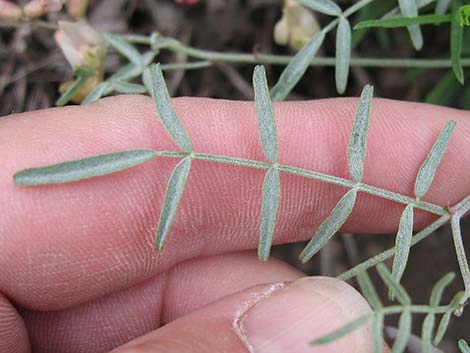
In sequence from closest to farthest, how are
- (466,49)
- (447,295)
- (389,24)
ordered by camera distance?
(389,24) < (466,49) < (447,295)

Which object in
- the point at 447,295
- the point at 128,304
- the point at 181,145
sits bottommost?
the point at 447,295

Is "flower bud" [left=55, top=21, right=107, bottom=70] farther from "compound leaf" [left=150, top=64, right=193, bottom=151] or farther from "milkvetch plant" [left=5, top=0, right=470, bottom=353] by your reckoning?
"compound leaf" [left=150, top=64, right=193, bottom=151]

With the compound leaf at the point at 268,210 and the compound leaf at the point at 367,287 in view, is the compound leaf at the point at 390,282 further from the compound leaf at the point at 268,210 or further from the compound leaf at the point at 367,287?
the compound leaf at the point at 268,210

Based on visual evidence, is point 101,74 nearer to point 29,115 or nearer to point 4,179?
point 29,115

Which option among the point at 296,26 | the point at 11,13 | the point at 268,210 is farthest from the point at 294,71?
the point at 11,13

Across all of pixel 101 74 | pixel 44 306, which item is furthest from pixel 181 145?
pixel 101 74

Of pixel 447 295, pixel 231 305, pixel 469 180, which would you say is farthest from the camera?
pixel 447 295

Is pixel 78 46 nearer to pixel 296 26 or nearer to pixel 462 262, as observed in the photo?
pixel 296 26

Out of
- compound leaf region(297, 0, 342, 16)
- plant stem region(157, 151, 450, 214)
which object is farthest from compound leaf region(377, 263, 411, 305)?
compound leaf region(297, 0, 342, 16)
